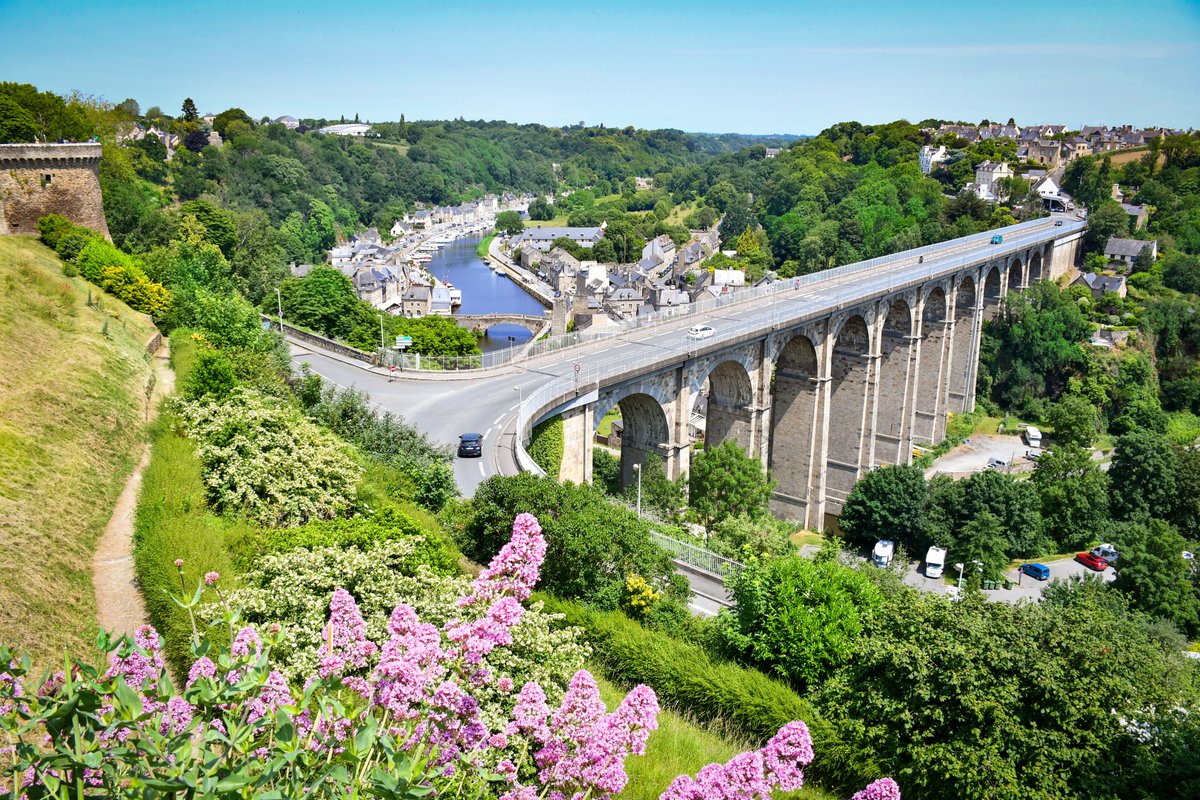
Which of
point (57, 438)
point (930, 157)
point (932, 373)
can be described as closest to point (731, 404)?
point (932, 373)

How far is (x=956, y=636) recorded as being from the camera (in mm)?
11961

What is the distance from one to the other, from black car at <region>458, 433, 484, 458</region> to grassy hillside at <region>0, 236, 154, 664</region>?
26.8 ft

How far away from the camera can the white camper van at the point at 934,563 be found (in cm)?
3900

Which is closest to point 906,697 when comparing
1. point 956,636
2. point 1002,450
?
point 956,636

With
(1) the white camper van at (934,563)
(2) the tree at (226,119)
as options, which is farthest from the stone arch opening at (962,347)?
(2) the tree at (226,119)

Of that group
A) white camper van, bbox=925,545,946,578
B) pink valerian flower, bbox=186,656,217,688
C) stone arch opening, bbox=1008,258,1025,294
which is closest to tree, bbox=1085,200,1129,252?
stone arch opening, bbox=1008,258,1025,294

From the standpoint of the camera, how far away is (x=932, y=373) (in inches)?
2188

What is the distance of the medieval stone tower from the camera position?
121 feet

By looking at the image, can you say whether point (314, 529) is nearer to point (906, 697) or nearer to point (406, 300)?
point (906, 697)

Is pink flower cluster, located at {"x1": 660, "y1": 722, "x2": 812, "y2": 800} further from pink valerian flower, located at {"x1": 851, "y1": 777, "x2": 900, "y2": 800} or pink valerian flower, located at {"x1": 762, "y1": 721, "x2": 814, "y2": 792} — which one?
pink valerian flower, located at {"x1": 851, "y1": 777, "x2": 900, "y2": 800}

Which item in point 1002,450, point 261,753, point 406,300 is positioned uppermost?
point 261,753

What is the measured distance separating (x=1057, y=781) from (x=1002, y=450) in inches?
1979

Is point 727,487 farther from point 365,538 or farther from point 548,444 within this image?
point 365,538

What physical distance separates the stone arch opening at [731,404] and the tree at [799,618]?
2088cm
